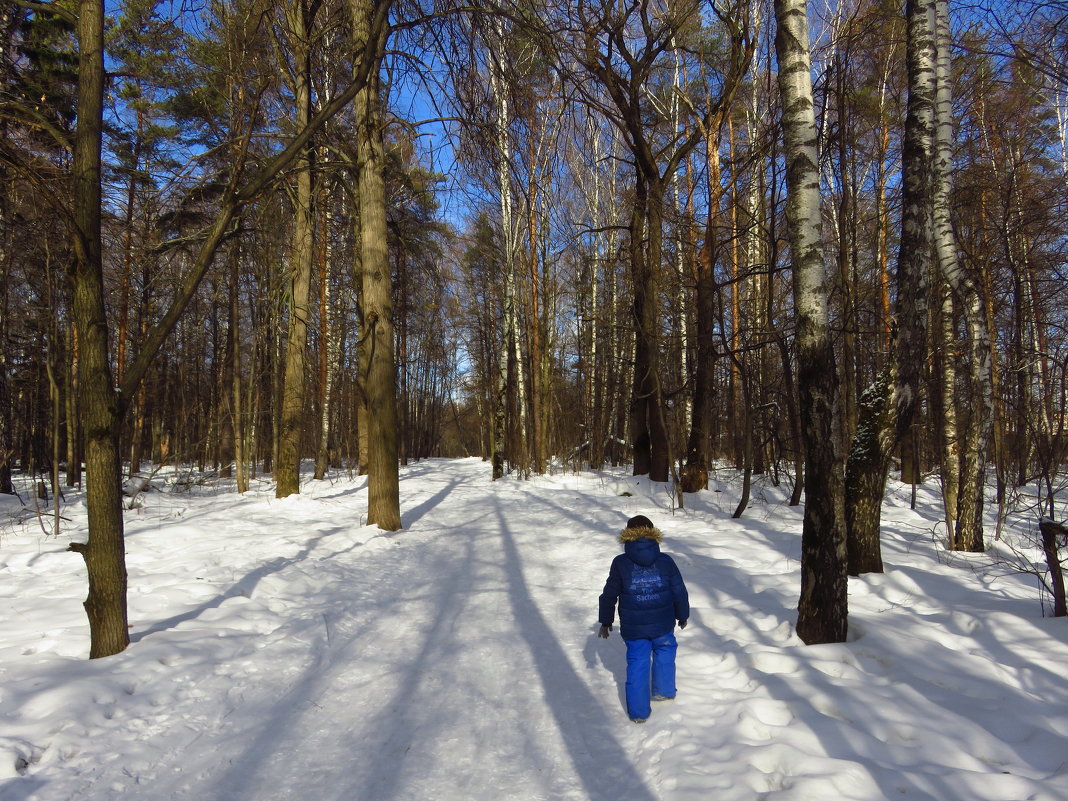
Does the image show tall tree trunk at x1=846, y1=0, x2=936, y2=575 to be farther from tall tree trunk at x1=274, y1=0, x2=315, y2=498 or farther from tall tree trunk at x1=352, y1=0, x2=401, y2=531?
tall tree trunk at x1=274, y1=0, x2=315, y2=498

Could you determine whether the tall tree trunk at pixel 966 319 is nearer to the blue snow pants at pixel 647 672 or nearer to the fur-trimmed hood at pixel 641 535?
the fur-trimmed hood at pixel 641 535

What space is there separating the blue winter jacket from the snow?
0.55 meters

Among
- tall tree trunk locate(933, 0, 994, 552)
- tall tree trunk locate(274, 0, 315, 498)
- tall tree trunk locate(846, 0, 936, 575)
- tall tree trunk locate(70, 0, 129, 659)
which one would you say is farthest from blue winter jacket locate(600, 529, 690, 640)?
tall tree trunk locate(274, 0, 315, 498)

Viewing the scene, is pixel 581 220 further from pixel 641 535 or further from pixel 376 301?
pixel 641 535

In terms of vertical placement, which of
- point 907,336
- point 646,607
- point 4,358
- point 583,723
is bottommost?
point 583,723

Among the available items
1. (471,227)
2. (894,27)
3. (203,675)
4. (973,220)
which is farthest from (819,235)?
(471,227)

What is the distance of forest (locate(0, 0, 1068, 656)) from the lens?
4484mm

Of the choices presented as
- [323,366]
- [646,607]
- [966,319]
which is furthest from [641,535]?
[323,366]

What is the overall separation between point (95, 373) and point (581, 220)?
63.7 feet

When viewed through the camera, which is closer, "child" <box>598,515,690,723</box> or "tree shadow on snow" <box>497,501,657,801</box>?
"tree shadow on snow" <box>497,501,657,801</box>

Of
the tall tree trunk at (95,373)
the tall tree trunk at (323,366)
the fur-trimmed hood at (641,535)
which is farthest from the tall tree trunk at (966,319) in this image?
the tall tree trunk at (323,366)

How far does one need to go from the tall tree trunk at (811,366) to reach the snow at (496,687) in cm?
37

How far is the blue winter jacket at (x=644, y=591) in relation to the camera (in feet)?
13.1

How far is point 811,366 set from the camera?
4.46 metres
